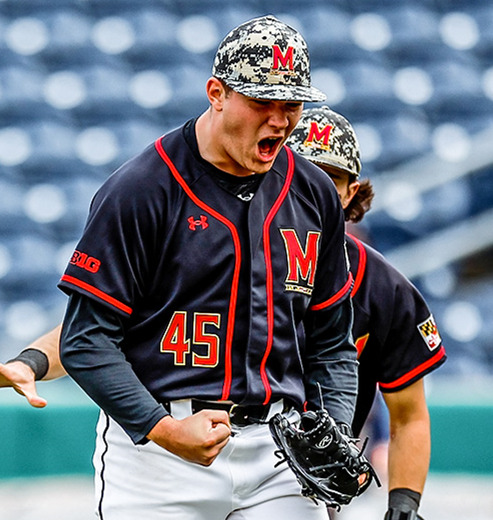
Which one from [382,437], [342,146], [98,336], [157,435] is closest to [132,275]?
[98,336]

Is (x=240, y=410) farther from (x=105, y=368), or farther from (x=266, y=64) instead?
(x=266, y=64)

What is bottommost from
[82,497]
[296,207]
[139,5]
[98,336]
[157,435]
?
[82,497]

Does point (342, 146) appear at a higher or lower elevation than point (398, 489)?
higher

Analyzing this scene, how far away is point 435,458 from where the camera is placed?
5.91 meters

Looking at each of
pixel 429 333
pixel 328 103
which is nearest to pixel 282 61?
pixel 429 333

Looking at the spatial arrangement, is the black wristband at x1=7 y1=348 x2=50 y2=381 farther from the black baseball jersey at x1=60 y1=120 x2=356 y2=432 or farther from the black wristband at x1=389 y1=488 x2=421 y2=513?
the black wristband at x1=389 y1=488 x2=421 y2=513

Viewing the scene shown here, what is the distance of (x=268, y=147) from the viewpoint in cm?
261

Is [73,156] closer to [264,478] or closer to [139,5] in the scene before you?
[139,5]

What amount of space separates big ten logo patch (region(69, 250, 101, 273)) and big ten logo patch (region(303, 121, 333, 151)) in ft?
3.39

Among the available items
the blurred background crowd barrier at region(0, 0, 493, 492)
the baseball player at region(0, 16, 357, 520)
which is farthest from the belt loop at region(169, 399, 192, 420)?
the blurred background crowd barrier at region(0, 0, 493, 492)

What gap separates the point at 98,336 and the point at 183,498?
428mm

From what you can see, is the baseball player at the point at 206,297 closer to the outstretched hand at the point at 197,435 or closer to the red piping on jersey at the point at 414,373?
the outstretched hand at the point at 197,435

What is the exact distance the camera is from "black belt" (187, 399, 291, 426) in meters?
2.60

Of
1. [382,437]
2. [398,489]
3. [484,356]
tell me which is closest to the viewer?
[398,489]
